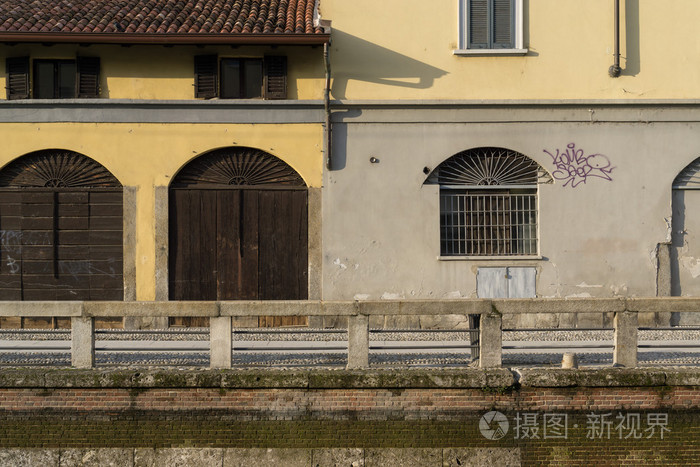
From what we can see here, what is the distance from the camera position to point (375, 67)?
39.8ft

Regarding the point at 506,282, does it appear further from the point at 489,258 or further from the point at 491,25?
the point at 491,25

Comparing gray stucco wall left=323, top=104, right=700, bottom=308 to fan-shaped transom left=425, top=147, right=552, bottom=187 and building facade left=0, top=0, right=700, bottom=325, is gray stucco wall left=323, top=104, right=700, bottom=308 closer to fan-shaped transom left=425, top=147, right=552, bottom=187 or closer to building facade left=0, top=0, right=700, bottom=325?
building facade left=0, top=0, right=700, bottom=325

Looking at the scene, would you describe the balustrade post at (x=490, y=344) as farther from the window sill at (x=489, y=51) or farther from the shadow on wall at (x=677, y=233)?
the shadow on wall at (x=677, y=233)

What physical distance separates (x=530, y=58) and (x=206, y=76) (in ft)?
18.9

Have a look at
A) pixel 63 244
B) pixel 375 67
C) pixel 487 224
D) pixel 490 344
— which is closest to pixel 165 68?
pixel 63 244

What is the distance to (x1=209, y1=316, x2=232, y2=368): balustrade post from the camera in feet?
23.5

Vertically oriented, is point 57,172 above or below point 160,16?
below

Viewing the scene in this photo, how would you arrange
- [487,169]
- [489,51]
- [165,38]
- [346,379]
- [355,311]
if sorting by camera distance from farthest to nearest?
[487,169] < [489,51] < [165,38] < [355,311] < [346,379]

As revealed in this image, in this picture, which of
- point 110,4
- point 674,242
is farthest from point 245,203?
point 674,242

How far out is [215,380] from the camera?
6961 mm

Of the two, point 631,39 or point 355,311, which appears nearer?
point 355,311

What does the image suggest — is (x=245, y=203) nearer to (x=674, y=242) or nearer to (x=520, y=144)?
(x=520, y=144)

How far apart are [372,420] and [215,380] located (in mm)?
1652

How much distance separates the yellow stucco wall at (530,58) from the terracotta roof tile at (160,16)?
0.98 meters
